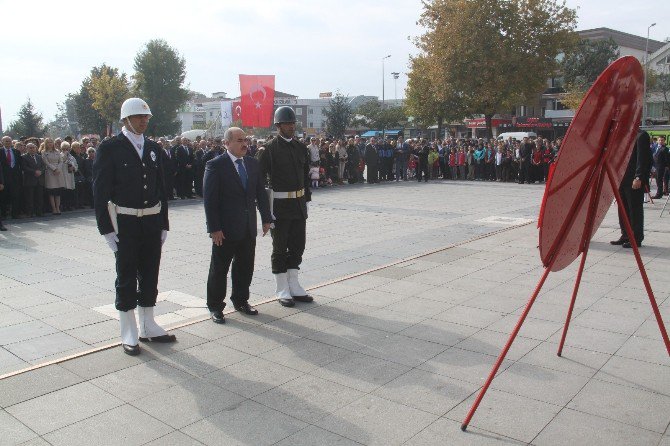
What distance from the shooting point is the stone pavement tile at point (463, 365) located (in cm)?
459

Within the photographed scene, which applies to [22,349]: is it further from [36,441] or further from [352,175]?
[352,175]

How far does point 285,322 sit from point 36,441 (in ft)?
9.03

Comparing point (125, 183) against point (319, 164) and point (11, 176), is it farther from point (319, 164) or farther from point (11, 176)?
point (319, 164)

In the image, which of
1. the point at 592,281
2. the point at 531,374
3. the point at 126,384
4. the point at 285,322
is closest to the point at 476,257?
the point at 592,281

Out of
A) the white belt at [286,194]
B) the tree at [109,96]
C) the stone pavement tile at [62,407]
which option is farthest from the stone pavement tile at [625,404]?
the tree at [109,96]

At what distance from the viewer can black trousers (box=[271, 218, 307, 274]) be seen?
21.9 ft

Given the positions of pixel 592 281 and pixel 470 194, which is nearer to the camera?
pixel 592 281

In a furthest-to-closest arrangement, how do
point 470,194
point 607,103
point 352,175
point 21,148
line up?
point 352,175 < point 470,194 < point 21,148 < point 607,103

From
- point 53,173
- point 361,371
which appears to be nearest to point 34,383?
point 361,371

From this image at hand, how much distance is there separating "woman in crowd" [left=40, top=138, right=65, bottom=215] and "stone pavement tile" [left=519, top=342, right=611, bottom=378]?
13310mm

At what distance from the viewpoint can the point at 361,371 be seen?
475 centimetres

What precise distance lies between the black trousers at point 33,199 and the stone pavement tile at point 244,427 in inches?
496

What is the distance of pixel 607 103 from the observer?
344 cm

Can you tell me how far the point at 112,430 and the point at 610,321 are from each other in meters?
4.61
